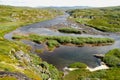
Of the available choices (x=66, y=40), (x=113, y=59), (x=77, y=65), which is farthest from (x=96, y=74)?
(x=66, y=40)

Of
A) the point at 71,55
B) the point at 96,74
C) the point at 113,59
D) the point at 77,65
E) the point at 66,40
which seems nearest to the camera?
the point at 96,74

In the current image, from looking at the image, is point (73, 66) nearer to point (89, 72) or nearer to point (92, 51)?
point (89, 72)

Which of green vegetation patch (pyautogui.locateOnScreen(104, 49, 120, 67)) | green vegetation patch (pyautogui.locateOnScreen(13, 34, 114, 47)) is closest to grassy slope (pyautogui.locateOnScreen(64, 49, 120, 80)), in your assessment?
green vegetation patch (pyautogui.locateOnScreen(104, 49, 120, 67))

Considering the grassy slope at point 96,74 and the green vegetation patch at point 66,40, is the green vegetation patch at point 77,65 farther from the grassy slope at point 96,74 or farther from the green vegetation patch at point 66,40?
the green vegetation patch at point 66,40

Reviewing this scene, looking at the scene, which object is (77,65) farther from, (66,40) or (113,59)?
(66,40)

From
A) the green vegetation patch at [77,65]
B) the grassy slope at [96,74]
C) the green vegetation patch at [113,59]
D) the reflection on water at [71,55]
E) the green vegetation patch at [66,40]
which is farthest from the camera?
the green vegetation patch at [66,40]

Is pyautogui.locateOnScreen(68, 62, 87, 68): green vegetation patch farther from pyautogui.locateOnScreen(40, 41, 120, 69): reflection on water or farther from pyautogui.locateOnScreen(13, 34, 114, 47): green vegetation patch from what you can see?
pyautogui.locateOnScreen(13, 34, 114, 47): green vegetation patch

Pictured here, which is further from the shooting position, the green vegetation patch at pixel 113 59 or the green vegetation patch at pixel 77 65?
the green vegetation patch at pixel 113 59

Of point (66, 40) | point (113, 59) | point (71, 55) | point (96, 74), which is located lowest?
point (71, 55)

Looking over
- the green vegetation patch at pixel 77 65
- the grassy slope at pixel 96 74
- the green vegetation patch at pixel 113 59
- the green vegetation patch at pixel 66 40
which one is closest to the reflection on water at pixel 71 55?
the green vegetation patch at pixel 77 65

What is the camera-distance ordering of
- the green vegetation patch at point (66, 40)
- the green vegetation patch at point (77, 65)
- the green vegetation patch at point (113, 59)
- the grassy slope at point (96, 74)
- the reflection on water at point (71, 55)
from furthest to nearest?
1. the green vegetation patch at point (66, 40)
2. the reflection on water at point (71, 55)
3. the green vegetation patch at point (113, 59)
4. the green vegetation patch at point (77, 65)
5. the grassy slope at point (96, 74)

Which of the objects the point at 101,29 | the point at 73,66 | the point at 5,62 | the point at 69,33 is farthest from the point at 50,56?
the point at 101,29

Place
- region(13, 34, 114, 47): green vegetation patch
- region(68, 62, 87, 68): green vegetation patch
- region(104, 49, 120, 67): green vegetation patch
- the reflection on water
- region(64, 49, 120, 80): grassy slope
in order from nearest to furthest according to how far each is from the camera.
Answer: region(64, 49, 120, 80): grassy slope < region(68, 62, 87, 68): green vegetation patch < region(104, 49, 120, 67): green vegetation patch < the reflection on water < region(13, 34, 114, 47): green vegetation patch
